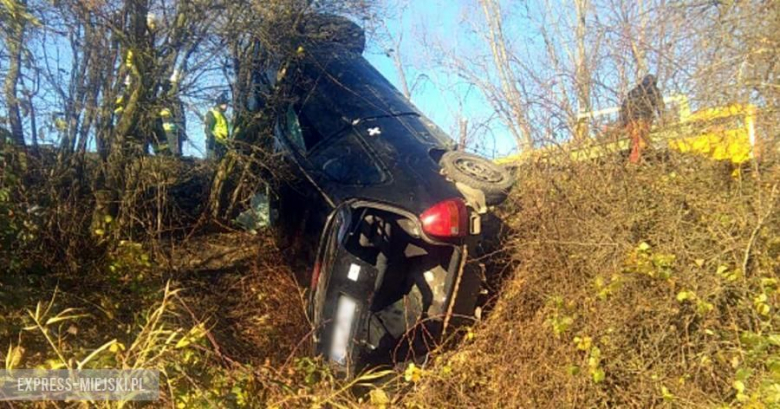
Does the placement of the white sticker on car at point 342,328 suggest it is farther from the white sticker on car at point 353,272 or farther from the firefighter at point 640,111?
the firefighter at point 640,111

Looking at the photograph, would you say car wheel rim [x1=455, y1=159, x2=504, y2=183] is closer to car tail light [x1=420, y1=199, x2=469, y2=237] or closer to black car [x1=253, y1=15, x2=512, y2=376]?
black car [x1=253, y1=15, x2=512, y2=376]

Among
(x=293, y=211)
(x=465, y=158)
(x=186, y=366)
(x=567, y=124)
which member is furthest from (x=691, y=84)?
(x=186, y=366)

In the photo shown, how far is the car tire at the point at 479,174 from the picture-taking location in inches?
166

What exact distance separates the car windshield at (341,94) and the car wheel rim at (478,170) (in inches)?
39.1

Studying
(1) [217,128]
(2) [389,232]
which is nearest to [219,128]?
(1) [217,128]

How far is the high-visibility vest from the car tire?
2.17 meters

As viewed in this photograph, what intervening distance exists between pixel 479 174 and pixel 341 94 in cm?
170

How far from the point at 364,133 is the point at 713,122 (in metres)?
2.52

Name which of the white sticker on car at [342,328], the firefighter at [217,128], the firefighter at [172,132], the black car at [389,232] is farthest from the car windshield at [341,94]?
the white sticker on car at [342,328]

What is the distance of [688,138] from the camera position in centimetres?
450

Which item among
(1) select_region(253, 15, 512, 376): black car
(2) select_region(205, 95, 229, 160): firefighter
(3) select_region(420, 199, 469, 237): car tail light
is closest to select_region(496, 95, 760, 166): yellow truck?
(1) select_region(253, 15, 512, 376): black car

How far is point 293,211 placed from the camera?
5551mm

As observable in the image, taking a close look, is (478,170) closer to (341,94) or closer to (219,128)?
(341,94)

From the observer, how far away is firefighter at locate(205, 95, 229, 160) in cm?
539
